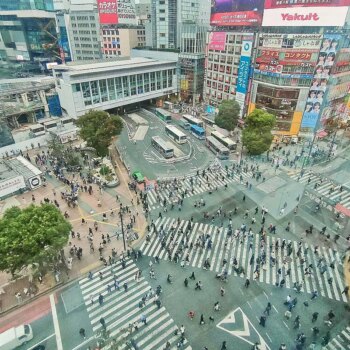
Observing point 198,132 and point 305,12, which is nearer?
point 305,12

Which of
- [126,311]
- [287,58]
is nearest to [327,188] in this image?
[287,58]

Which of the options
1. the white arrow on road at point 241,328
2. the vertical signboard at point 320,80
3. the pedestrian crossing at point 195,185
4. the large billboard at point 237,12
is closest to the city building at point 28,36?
the large billboard at point 237,12

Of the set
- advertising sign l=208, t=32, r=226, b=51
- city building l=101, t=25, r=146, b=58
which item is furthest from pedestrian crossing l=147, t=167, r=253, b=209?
city building l=101, t=25, r=146, b=58

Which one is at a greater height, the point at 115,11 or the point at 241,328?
the point at 115,11

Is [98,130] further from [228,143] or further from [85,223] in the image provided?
[228,143]

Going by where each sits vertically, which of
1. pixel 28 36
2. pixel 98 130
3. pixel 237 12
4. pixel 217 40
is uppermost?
pixel 237 12

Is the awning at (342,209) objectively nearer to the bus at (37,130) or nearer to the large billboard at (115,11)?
the bus at (37,130)

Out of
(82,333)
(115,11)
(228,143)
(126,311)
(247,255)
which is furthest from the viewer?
(115,11)

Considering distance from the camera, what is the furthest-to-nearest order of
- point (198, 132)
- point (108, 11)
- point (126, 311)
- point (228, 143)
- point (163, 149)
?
point (108, 11) → point (198, 132) → point (228, 143) → point (163, 149) → point (126, 311)

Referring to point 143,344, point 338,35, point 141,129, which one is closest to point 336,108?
point 338,35
